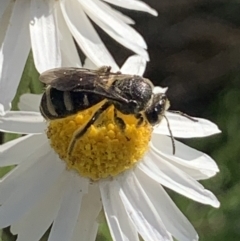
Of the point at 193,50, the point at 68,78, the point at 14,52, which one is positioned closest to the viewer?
the point at 68,78

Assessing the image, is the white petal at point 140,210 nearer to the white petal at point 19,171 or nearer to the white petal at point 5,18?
the white petal at point 19,171

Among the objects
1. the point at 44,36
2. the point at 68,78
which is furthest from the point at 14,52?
the point at 68,78

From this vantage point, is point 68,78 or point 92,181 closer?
point 68,78

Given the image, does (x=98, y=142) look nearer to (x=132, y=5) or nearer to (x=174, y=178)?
(x=174, y=178)

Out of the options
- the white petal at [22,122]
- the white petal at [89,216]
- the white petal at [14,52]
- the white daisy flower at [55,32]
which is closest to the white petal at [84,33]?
the white daisy flower at [55,32]

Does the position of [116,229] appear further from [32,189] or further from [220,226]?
[220,226]
